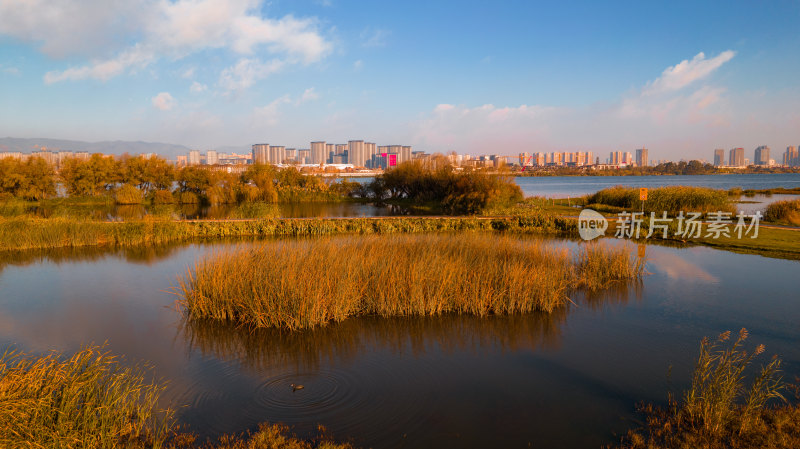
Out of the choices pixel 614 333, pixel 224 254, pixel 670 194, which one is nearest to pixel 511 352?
pixel 614 333

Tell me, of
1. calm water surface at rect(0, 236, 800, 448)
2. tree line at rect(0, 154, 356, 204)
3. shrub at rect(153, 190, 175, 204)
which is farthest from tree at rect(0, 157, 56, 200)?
calm water surface at rect(0, 236, 800, 448)

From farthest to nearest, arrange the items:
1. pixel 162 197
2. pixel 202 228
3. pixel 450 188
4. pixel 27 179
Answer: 1. pixel 162 197
2. pixel 27 179
3. pixel 450 188
4. pixel 202 228

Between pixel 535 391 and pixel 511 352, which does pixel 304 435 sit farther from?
pixel 511 352

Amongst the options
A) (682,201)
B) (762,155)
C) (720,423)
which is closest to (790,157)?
(762,155)

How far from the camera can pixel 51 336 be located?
26.7ft

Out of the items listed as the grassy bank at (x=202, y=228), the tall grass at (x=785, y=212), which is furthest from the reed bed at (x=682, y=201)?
the grassy bank at (x=202, y=228)

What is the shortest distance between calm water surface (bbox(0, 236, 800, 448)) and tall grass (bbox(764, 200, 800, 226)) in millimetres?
11376

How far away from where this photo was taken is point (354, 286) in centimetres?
886

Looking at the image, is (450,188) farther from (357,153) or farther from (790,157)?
(790,157)

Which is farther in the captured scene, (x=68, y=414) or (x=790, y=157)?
(x=790, y=157)

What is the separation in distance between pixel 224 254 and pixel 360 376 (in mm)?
5070

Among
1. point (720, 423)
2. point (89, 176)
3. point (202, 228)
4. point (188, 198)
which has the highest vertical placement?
point (89, 176)

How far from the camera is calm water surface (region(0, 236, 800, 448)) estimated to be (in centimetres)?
535

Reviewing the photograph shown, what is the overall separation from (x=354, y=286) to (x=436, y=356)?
2386 millimetres
